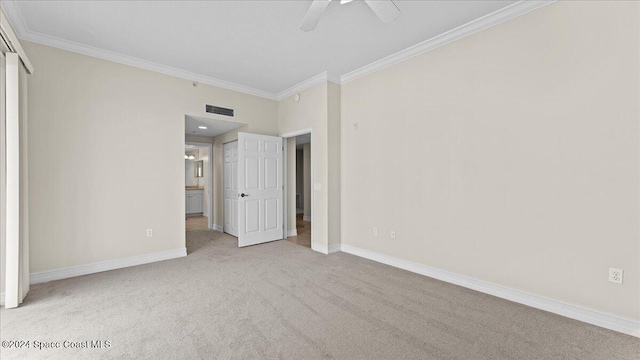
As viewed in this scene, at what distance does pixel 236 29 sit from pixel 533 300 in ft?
13.8

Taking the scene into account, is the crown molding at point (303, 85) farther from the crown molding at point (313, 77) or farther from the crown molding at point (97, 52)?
the crown molding at point (97, 52)

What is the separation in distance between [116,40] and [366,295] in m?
4.22

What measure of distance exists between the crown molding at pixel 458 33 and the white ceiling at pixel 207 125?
2.53 metres

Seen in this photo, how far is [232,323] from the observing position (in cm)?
234

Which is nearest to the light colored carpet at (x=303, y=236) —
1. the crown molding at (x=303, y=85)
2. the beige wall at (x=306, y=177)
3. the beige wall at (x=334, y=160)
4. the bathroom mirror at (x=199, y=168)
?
the beige wall at (x=334, y=160)

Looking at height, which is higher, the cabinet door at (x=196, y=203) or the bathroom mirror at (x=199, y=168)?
the bathroom mirror at (x=199, y=168)

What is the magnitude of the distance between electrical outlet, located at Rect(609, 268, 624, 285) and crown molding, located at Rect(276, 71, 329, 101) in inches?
157

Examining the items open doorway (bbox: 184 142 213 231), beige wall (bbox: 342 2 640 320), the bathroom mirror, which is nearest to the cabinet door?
open doorway (bbox: 184 142 213 231)

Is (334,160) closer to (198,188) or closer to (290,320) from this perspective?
(290,320)

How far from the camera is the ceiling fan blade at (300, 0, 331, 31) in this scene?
7.38 ft

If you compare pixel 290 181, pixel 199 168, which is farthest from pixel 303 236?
pixel 199 168

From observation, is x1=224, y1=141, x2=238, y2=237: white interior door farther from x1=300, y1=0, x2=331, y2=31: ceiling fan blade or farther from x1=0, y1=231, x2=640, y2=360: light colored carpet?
x1=300, y1=0, x2=331, y2=31: ceiling fan blade

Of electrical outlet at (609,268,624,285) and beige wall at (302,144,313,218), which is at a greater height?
beige wall at (302,144,313,218)

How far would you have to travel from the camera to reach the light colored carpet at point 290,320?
1961mm
